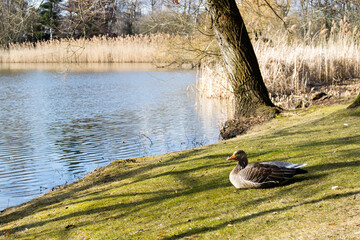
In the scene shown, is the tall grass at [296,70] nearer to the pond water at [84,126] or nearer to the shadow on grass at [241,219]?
the pond water at [84,126]

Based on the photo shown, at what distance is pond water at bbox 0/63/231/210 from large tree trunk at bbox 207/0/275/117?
4.97 ft

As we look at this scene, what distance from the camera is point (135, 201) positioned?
557 cm

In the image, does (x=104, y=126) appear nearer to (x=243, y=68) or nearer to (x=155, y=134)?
(x=155, y=134)

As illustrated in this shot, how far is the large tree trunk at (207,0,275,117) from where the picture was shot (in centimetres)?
1053

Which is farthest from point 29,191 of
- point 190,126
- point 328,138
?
point 190,126

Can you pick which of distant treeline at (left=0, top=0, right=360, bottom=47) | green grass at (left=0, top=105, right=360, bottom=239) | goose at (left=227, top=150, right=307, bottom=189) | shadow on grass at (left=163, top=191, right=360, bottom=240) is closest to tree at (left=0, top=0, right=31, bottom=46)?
distant treeline at (left=0, top=0, right=360, bottom=47)

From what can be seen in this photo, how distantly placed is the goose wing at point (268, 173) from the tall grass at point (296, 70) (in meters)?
Result: 8.85

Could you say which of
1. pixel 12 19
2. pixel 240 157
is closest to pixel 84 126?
pixel 12 19

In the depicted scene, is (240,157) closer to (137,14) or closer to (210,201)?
(210,201)

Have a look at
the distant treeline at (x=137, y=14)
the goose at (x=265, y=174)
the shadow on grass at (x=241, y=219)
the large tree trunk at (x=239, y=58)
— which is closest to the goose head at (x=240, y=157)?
the goose at (x=265, y=174)

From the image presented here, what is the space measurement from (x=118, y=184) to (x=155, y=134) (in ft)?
20.2

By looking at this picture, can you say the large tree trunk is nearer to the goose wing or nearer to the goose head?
the goose head

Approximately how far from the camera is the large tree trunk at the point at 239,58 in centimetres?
1053

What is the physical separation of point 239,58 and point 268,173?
6.33 metres
